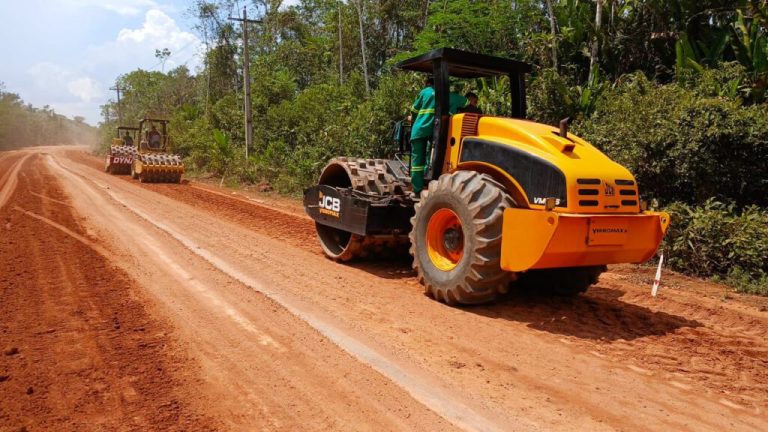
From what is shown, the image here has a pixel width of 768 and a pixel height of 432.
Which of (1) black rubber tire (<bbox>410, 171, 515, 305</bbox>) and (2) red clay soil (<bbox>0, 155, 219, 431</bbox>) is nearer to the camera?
(2) red clay soil (<bbox>0, 155, 219, 431</bbox>)

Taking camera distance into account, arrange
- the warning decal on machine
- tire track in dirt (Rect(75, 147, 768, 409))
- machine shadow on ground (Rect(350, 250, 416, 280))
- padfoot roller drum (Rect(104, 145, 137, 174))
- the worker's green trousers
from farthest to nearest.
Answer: padfoot roller drum (Rect(104, 145, 137, 174))
machine shadow on ground (Rect(350, 250, 416, 280))
the worker's green trousers
the warning decal on machine
tire track in dirt (Rect(75, 147, 768, 409))

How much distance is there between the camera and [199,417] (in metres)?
2.92

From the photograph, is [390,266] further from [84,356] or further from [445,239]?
[84,356]

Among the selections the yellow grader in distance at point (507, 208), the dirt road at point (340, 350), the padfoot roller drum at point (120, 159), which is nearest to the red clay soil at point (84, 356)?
the dirt road at point (340, 350)

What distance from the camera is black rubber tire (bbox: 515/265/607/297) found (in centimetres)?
546

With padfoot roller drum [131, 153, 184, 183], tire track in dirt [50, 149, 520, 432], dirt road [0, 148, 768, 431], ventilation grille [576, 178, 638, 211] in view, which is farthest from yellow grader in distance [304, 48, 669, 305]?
padfoot roller drum [131, 153, 184, 183]

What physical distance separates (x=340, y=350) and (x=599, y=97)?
10162mm

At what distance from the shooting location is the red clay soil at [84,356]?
2.90m

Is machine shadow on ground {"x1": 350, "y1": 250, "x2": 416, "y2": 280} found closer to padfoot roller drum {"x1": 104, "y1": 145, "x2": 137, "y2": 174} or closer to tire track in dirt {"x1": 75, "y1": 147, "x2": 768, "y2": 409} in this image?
tire track in dirt {"x1": 75, "y1": 147, "x2": 768, "y2": 409}

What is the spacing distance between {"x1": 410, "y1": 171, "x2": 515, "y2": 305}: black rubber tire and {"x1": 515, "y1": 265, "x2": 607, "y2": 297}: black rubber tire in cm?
103

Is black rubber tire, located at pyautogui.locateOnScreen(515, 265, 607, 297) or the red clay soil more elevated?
black rubber tire, located at pyautogui.locateOnScreen(515, 265, 607, 297)

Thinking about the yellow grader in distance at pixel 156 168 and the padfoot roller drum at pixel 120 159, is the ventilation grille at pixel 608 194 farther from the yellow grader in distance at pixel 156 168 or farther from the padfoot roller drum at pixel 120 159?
the padfoot roller drum at pixel 120 159

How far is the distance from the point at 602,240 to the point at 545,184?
644 millimetres

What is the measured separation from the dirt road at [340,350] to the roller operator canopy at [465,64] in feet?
7.78
